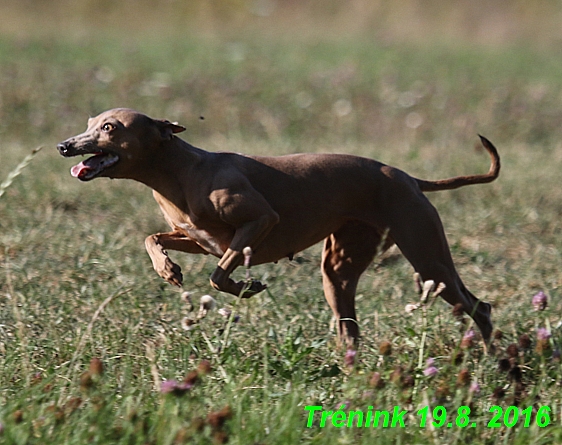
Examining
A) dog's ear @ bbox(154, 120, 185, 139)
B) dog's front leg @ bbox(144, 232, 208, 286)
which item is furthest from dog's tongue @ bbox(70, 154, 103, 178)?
dog's front leg @ bbox(144, 232, 208, 286)

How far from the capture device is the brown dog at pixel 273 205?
3.75 metres

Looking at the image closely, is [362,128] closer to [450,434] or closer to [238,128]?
[238,128]

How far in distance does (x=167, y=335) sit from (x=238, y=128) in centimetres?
732

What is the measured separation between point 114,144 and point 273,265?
6.92ft

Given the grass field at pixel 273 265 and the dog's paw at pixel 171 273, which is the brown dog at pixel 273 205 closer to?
the dog's paw at pixel 171 273

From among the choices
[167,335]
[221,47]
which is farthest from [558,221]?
[221,47]

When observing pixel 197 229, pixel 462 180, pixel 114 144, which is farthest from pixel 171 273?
pixel 462 180

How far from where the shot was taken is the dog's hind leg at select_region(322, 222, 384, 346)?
14.4 ft

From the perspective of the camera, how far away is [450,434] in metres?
3.17

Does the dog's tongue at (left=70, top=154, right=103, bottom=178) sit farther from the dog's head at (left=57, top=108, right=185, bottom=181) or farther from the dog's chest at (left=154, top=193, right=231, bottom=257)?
the dog's chest at (left=154, top=193, right=231, bottom=257)

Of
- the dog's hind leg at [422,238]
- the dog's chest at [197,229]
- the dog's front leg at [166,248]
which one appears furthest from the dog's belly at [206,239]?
the dog's hind leg at [422,238]

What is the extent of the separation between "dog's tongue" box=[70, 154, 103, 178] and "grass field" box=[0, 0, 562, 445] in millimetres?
646

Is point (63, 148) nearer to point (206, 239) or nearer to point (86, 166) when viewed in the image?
point (86, 166)

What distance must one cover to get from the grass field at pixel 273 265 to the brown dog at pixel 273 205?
0.92ft
